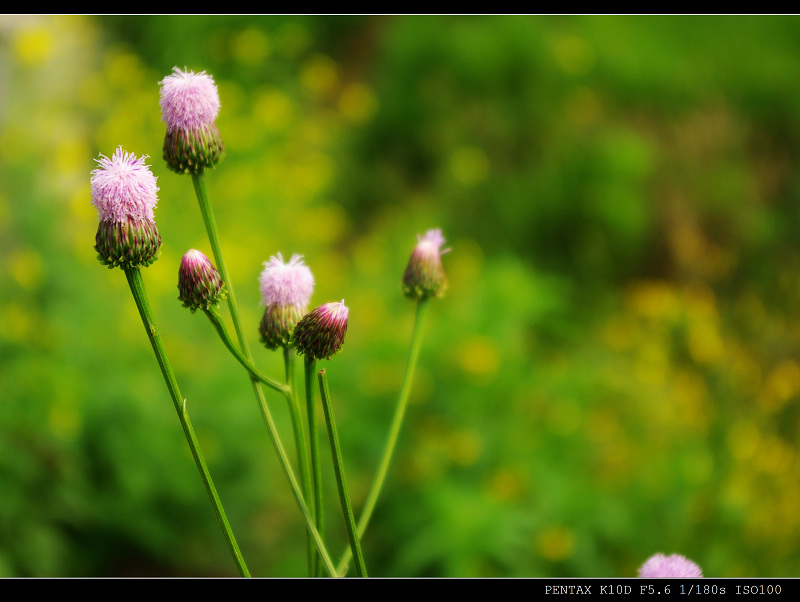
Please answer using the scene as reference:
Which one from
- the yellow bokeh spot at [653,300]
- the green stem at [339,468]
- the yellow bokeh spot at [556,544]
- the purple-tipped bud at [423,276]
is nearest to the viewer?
the green stem at [339,468]

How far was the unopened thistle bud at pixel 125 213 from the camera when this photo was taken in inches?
24.7

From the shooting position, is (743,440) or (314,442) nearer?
(314,442)

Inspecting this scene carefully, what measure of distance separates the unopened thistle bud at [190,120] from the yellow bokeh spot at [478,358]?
1.58 meters

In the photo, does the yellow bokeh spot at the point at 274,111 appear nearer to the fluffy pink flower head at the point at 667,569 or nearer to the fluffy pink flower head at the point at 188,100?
the fluffy pink flower head at the point at 188,100

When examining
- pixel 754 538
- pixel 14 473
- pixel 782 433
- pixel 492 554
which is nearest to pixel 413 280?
pixel 492 554

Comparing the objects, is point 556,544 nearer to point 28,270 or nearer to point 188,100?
point 188,100

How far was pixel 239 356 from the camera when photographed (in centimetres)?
62

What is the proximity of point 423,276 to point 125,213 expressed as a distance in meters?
0.38

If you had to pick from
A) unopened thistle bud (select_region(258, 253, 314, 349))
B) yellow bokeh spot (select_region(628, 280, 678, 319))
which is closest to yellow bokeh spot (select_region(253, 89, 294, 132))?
yellow bokeh spot (select_region(628, 280, 678, 319))

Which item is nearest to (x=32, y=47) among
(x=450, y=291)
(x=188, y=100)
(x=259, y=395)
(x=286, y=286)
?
(x=450, y=291)

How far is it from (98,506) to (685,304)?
2486mm

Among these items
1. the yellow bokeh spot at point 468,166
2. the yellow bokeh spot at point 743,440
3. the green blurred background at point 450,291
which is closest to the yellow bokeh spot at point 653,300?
the green blurred background at point 450,291

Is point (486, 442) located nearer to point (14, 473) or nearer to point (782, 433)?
point (782, 433)

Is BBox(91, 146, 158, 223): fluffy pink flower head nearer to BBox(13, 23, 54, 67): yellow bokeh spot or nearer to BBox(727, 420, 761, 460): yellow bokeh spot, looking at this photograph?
BBox(727, 420, 761, 460): yellow bokeh spot
